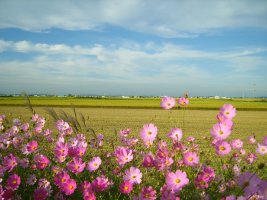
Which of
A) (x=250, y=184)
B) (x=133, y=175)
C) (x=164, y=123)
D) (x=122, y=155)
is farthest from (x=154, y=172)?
(x=164, y=123)

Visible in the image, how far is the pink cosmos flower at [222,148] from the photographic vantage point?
1759 mm

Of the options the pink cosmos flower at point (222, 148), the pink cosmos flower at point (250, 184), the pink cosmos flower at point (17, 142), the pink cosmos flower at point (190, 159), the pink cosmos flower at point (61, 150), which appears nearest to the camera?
the pink cosmos flower at point (250, 184)

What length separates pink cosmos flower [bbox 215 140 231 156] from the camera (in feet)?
5.77

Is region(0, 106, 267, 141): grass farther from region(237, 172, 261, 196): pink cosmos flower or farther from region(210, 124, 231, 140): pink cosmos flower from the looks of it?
region(237, 172, 261, 196): pink cosmos flower

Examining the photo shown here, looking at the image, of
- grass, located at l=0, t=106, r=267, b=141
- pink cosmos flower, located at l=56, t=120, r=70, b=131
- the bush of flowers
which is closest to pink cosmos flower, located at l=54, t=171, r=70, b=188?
the bush of flowers

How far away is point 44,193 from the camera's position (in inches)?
77.7

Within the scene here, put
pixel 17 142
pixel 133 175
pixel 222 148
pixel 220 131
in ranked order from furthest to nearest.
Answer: pixel 17 142
pixel 133 175
pixel 222 148
pixel 220 131

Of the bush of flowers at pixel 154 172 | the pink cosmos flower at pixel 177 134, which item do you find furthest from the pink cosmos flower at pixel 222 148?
the pink cosmos flower at pixel 177 134

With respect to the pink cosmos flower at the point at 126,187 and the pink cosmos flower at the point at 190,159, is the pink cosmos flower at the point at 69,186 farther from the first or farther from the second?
the pink cosmos flower at the point at 190,159

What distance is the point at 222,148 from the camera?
1779 millimetres

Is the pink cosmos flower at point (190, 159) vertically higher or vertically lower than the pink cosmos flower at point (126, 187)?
higher

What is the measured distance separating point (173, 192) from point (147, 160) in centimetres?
36

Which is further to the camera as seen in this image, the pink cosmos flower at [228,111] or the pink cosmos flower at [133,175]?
the pink cosmos flower at [133,175]

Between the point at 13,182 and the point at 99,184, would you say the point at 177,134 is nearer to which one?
the point at 99,184
